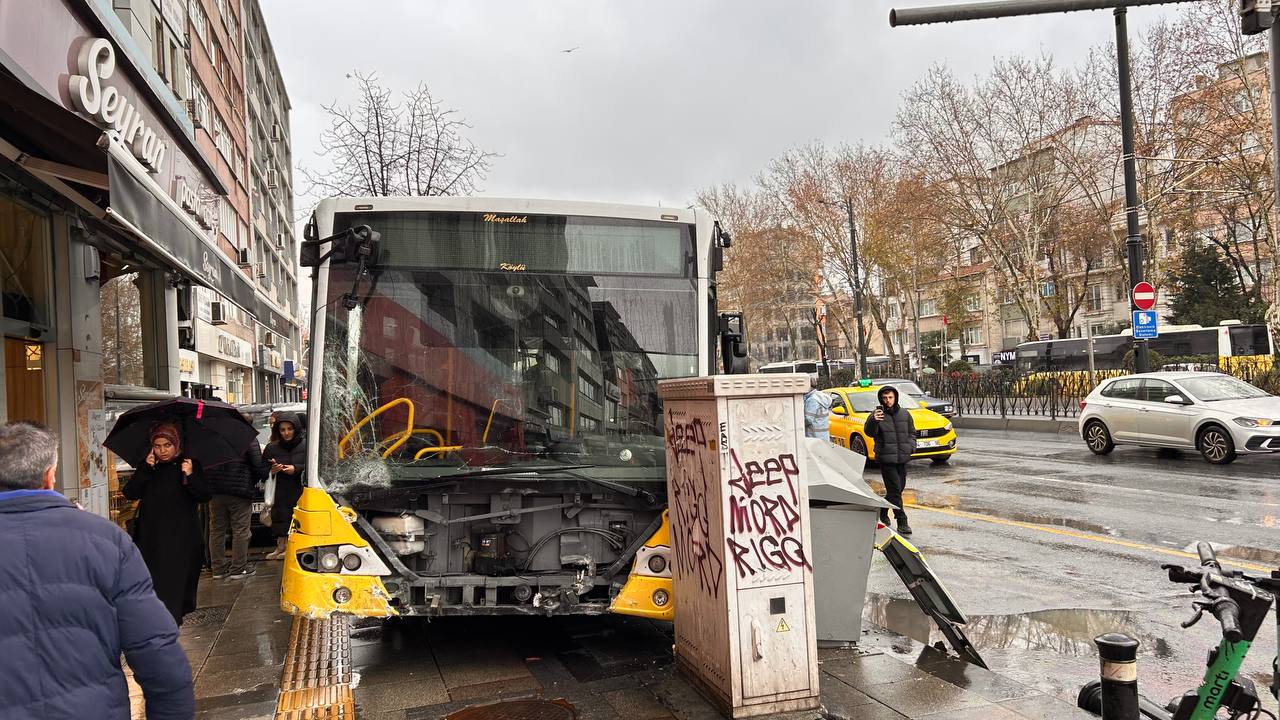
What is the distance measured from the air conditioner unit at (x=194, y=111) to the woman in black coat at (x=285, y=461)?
18.1 meters

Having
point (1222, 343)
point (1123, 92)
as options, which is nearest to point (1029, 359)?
point (1222, 343)

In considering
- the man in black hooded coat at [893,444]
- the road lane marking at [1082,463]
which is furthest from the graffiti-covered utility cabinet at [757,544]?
the road lane marking at [1082,463]

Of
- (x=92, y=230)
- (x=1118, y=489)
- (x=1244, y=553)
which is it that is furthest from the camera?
(x=1118, y=489)

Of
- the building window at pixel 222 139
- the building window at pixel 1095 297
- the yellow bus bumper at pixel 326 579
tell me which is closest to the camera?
the yellow bus bumper at pixel 326 579

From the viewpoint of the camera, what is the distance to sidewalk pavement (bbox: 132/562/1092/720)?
15.3ft

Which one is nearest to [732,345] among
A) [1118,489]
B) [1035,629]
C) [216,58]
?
[1035,629]

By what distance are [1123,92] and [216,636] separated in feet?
61.4

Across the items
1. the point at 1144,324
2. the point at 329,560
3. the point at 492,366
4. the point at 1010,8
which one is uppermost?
the point at 1010,8

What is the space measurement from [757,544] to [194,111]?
25.6 metres

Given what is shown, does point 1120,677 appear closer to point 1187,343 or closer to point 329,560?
point 329,560

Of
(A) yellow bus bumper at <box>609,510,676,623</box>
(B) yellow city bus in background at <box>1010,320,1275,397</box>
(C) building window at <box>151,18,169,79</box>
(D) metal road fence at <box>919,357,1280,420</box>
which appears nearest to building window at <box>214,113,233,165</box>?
(C) building window at <box>151,18,169,79</box>

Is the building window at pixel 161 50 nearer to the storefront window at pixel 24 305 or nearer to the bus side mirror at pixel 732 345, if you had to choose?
the storefront window at pixel 24 305

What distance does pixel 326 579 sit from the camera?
17.1 feet

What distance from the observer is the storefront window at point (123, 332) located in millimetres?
11477
